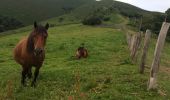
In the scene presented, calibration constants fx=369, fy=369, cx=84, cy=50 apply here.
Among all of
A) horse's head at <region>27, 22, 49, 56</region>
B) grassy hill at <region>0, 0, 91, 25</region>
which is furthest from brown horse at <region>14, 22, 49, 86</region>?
grassy hill at <region>0, 0, 91, 25</region>

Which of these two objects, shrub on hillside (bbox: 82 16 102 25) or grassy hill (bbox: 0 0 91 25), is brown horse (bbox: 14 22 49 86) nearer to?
shrub on hillside (bbox: 82 16 102 25)

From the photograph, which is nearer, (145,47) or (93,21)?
(145,47)


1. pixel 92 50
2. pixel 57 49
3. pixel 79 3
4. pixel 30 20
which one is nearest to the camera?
pixel 92 50

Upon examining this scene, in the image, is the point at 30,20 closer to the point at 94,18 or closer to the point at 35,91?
the point at 94,18

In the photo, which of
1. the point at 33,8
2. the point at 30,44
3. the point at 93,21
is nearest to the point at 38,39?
the point at 30,44

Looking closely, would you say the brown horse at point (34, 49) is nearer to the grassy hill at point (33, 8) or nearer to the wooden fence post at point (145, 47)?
the wooden fence post at point (145, 47)

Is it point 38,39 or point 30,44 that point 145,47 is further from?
point 38,39

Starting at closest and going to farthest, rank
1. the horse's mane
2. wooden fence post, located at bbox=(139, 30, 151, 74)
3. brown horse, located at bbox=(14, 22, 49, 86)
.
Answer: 1. brown horse, located at bbox=(14, 22, 49, 86)
2. the horse's mane
3. wooden fence post, located at bbox=(139, 30, 151, 74)

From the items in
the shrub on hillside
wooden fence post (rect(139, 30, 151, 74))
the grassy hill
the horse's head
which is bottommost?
the grassy hill

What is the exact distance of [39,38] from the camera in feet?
42.7

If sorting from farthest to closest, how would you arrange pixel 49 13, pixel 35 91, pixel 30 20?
pixel 49 13, pixel 30 20, pixel 35 91

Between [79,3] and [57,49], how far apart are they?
151 metres

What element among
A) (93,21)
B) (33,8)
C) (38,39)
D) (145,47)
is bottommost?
(33,8)

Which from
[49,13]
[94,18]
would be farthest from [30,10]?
[94,18]
